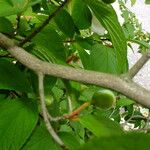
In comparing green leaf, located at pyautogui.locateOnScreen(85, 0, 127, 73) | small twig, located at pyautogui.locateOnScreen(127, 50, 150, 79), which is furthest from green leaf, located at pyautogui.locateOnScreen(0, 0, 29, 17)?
small twig, located at pyautogui.locateOnScreen(127, 50, 150, 79)

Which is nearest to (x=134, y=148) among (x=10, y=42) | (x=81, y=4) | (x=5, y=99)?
(x=10, y=42)

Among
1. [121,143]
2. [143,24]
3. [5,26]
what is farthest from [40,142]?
[143,24]

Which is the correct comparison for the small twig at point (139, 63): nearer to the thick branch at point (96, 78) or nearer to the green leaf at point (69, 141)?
the thick branch at point (96, 78)

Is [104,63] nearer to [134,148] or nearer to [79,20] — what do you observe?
[79,20]

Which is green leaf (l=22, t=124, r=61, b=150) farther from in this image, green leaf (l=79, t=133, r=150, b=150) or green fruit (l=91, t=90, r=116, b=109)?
green leaf (l=79, t=133, r=150, b=150)

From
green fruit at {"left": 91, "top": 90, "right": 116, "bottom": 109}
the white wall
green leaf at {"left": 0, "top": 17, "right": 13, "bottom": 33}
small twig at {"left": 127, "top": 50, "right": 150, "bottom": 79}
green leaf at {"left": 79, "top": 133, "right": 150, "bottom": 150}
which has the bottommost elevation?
the white wall

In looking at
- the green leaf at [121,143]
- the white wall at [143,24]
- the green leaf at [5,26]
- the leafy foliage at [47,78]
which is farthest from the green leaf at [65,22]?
the white wall at [143,24]

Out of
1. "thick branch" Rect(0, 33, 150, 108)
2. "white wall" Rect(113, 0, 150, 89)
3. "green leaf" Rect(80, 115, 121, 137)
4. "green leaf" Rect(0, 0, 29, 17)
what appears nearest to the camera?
"thick branch" Rect(0, 33, 150, 108)
